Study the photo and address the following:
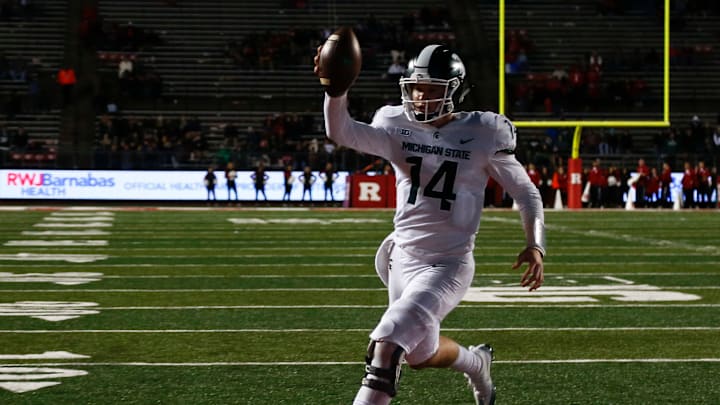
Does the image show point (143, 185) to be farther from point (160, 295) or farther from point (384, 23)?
point (160, 295)

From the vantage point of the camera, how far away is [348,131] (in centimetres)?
422

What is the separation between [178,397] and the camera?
17.7 feet

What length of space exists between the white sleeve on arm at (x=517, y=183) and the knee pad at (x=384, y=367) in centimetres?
76

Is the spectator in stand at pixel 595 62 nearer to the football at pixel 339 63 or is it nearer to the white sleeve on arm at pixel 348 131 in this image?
the white sleeve on arm at pixel 348 131

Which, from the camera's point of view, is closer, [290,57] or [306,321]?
[306,321]

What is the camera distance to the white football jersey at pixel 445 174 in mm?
4508

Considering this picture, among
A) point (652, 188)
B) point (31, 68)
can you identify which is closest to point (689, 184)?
point (652, 188)

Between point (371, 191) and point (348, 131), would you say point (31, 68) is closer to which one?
point (371, 191)

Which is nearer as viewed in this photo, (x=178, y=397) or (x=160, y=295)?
(x=178, y=397)

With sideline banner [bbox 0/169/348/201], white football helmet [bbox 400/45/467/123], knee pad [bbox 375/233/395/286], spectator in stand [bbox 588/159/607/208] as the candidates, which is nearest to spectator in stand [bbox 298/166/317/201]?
sideline banner [bbox 0/169/348/201]

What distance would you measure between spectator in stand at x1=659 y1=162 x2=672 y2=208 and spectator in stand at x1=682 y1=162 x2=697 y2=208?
1.10 ft

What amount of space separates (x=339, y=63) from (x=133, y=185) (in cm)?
2417

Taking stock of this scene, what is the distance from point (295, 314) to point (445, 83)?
4.09 m

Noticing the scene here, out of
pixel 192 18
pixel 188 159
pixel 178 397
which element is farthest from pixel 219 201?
pixel 178 397
